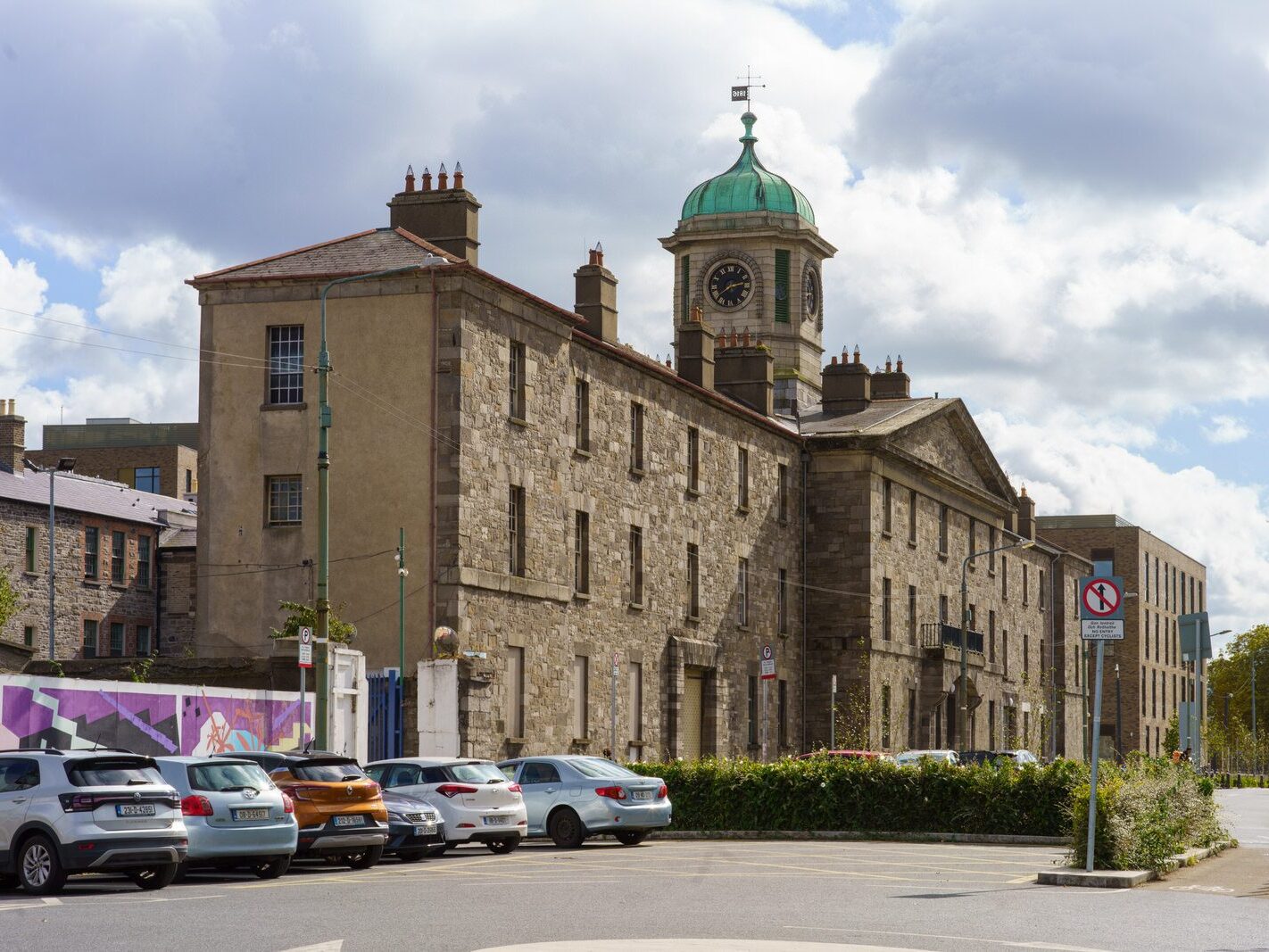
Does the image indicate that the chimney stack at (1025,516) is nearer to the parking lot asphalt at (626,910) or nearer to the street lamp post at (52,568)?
the street lamp post at (52,568)

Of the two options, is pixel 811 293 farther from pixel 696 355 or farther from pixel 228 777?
pixel 228 777

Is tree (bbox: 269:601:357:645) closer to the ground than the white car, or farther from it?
farther from it

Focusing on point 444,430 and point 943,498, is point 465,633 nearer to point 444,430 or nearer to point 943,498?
point 444,430

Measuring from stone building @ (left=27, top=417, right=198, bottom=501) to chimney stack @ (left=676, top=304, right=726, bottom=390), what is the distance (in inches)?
1457

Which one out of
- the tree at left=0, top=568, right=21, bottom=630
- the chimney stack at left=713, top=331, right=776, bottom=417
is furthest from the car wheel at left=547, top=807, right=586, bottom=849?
the chimney stack at left=713, top=331, right=776, bottom=417

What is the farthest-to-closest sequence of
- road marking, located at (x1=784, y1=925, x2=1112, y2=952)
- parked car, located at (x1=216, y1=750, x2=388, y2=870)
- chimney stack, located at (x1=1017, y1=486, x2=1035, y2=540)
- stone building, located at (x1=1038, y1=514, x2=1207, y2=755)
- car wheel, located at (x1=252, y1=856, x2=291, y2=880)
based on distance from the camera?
stone building, located at (x1=1038, y1=514, x2=1207, y2=755), chimney stack, located at (x1=1017, y1=486, x2=1035, y2=540), parked car, located at (x1=216, y1=750, x2=388, y2=870), car wheel, located at (x1=252, y1=856, x2=291, y2=880), road marking, located at (x1=784, y1=925, x2=1112, y2=952)

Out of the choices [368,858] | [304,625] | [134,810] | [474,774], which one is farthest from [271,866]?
[304,625]

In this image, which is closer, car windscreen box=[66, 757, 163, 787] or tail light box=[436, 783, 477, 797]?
car windscreen box=[66, 757, 163, 787]

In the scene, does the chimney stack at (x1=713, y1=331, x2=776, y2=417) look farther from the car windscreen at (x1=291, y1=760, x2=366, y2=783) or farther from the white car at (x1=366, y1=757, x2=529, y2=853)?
the car windscreen at (x1=291, y1=760, x2=366, y2=783)

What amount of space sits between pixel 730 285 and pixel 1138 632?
47.9 meters

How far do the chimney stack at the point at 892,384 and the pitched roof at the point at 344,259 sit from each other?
33.6 meters

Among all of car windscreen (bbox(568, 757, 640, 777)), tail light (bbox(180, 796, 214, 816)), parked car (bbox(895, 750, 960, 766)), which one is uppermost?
tail light (bbox(180, 796, 214, 816))

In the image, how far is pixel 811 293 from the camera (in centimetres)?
7075

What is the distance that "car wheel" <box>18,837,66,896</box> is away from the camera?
18812 millimetres
